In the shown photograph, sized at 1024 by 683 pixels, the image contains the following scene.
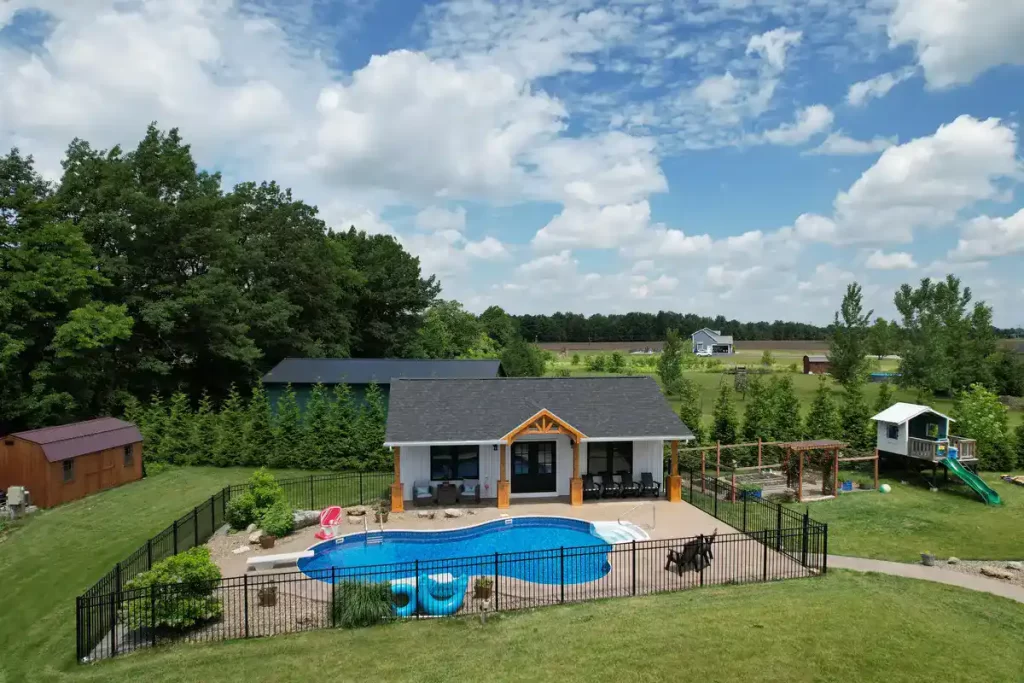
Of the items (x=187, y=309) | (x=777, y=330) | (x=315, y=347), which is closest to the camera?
(x=187, y=309)

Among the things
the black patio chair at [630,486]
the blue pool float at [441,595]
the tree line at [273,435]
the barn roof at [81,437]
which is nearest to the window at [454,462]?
the black patio chair at [630,486]

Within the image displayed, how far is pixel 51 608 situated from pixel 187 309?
24.3 meters

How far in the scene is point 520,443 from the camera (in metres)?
22.8

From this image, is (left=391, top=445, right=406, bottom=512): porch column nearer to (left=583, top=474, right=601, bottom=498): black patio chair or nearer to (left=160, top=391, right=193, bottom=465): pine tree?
(left=583, top=474, right=601, bottom=498): black patio chair

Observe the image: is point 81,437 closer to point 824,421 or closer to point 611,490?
point 611,490

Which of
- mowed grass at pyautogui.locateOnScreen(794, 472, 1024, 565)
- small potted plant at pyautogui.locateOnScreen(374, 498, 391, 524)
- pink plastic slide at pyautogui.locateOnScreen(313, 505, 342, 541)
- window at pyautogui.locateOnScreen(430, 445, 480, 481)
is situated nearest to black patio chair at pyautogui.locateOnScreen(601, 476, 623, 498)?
window at pyautogui.locateOnScreen(430, 445, 480, 481)

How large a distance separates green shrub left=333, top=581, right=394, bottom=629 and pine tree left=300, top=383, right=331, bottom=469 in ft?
52.2

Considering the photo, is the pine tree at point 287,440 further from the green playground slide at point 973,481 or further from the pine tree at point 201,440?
the green playground slide at point 973,481

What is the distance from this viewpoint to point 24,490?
22.2 m

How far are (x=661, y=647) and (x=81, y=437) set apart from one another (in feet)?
76.6

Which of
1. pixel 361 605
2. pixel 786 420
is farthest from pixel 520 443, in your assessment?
pixel 786 420

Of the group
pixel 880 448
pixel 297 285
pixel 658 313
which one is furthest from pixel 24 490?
pixel 658 313

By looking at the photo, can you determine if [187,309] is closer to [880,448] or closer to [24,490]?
[24,490]

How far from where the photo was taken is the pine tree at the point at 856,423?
29203 mm
